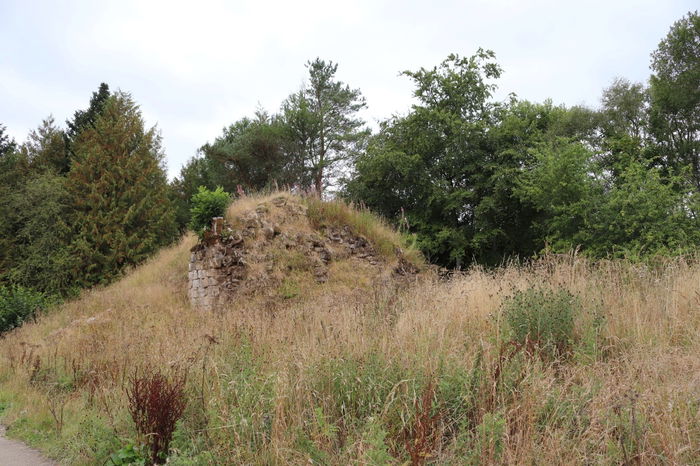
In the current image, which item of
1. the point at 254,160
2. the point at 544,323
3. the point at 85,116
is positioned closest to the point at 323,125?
the point at 254,160

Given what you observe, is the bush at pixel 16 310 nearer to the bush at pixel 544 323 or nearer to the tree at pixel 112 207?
the tree at pixel 112 207

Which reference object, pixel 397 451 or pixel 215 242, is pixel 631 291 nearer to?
pixel 397 451

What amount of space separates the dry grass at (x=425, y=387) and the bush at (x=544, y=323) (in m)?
0.20

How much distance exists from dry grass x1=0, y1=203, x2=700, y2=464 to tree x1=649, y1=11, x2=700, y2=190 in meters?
22.8

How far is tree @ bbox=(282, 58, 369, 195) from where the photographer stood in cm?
3450

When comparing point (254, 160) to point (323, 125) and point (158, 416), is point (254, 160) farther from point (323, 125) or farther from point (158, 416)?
point (158, 416)

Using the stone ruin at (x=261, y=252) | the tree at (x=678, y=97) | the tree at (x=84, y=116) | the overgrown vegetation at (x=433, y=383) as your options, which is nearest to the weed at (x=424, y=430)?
the overgrown vegetation at (x=433, y=383)

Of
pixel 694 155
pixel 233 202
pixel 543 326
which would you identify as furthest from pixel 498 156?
pixel 543 326

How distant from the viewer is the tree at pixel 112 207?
23.5 meters

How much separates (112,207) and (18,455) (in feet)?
70.1

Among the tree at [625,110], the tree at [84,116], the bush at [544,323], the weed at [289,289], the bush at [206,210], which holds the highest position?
the tree at [84,116]

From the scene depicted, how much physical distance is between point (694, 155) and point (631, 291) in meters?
24.4

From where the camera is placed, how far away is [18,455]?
191 inches

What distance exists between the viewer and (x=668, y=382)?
3.66 metres
